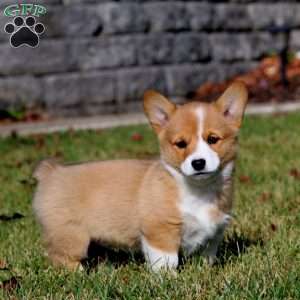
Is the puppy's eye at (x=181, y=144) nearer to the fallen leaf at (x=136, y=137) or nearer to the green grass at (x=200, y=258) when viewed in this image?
the green grass at (x=200, y=258)

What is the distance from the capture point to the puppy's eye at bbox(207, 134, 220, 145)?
3912 millimetres

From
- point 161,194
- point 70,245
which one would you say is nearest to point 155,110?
point 161,194

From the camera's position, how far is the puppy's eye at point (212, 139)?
3.91 metres

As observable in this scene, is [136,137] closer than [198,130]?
No

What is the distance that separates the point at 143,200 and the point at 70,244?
18.7 inches

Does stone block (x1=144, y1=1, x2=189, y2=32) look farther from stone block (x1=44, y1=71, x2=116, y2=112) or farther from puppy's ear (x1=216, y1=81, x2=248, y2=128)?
puppy's ear (x1=216, y1=81, x2=248, y2=128)

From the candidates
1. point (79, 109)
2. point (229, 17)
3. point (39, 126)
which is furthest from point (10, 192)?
point (229, 17)

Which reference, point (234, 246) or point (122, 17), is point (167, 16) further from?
point (234, 246)

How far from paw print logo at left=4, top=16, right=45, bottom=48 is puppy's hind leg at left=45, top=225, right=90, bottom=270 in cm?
525

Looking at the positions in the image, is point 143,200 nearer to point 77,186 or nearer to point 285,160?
point 77,186

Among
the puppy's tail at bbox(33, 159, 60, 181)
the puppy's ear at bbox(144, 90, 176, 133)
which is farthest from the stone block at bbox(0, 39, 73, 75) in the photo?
the puppy's ear at bbox(144, 90, 176, 133)

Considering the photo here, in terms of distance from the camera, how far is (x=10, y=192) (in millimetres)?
6336

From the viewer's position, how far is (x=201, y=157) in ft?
12.5

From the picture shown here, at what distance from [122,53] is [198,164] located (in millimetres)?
7363
